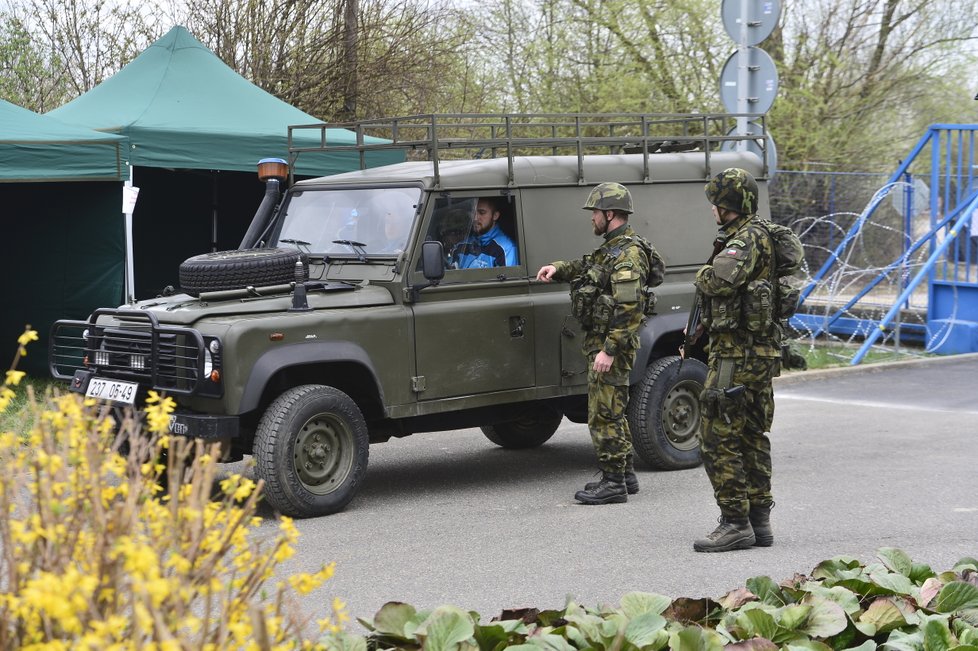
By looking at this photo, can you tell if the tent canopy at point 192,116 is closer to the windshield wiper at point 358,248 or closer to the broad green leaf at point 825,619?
the windshield wiper at point 358,248

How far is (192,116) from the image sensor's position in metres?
12.1

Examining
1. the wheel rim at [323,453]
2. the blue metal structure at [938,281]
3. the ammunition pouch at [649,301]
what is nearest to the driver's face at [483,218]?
the ammunition pouch at [649,301]

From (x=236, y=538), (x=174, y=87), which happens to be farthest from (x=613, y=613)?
(x=174, y=87)

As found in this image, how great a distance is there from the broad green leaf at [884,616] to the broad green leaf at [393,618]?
4.78ft

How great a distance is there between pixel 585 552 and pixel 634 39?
537 inches

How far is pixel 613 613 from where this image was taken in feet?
13.3

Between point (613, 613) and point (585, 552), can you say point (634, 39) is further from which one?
point (613, 613)

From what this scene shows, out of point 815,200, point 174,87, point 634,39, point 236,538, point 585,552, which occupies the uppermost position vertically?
point 634,39

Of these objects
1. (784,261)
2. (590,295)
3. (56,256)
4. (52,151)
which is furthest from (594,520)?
(56,256)

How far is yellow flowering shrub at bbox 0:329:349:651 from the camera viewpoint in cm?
225

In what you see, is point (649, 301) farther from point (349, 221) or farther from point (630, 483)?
point (349, 221)

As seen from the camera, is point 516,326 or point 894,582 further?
point 516,326

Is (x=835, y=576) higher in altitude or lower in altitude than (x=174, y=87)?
lower

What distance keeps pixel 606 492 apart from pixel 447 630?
3.85 m
